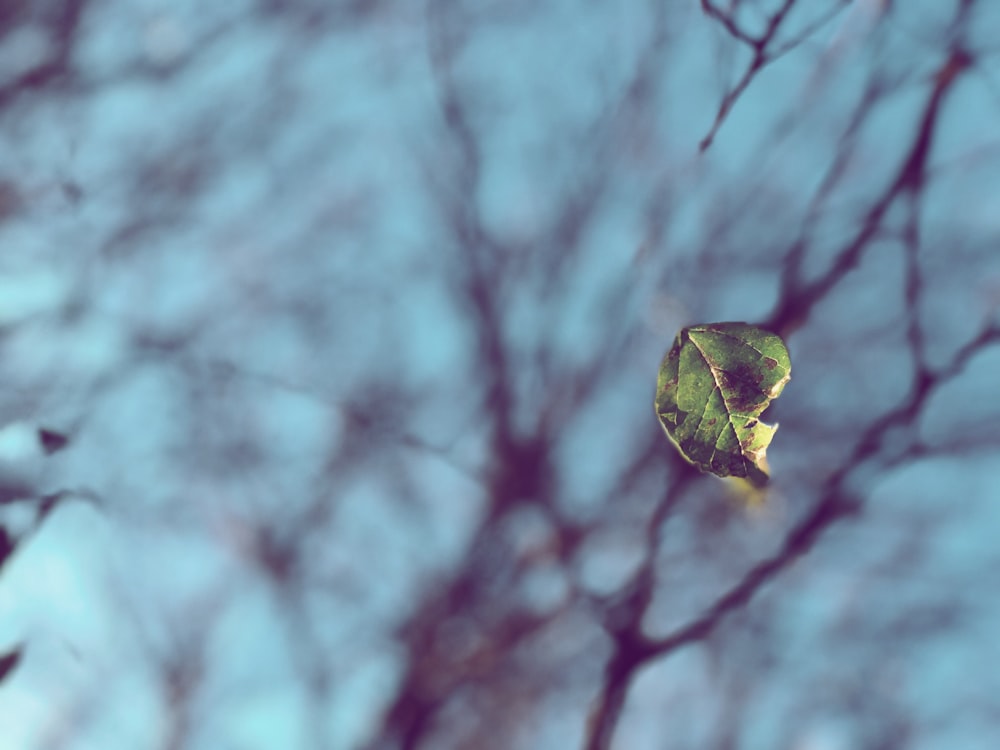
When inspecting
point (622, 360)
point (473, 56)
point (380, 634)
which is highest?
point (473, 56)

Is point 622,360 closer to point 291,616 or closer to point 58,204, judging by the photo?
point 291,616

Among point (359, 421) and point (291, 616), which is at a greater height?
point (359, 421)

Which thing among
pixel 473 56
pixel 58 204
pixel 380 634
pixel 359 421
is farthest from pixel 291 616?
pixel 473 56
